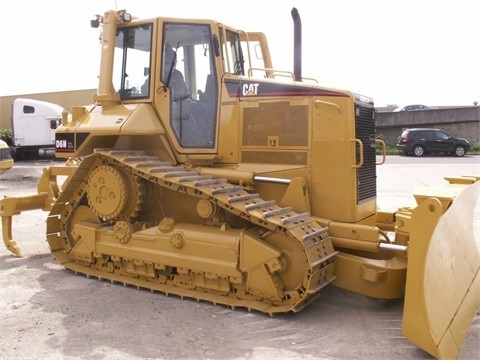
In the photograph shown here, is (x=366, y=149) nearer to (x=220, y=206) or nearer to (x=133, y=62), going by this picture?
(x=220, y=206)

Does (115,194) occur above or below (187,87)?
below

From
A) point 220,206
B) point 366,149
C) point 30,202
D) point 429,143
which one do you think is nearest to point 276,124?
point 366,149

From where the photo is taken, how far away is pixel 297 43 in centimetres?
587

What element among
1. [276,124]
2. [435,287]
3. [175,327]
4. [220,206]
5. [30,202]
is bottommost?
[175,327]

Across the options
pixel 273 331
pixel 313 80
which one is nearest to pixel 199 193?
pixel 273 331

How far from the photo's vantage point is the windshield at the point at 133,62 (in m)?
6.31

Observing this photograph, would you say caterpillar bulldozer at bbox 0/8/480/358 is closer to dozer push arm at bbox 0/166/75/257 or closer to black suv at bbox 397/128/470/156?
dozer push arm at bbox 0/166/75/257

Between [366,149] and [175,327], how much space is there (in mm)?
2933

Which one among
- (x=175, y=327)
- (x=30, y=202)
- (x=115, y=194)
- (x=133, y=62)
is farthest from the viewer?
(x=30, y=202)

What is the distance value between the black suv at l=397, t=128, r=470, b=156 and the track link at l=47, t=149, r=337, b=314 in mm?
24607

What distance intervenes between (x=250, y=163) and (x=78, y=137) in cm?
225

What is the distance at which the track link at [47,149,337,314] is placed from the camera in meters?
4.84

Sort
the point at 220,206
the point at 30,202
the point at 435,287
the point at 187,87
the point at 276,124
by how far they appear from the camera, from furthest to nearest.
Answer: the point at 30,202, the point at 187,87, the point at 276,124, the point at 220,206, the point at 435,287

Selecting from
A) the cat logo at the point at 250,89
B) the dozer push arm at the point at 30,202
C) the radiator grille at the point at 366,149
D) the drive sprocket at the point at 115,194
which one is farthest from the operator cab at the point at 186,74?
the dozer push arm at the point at 30,202
